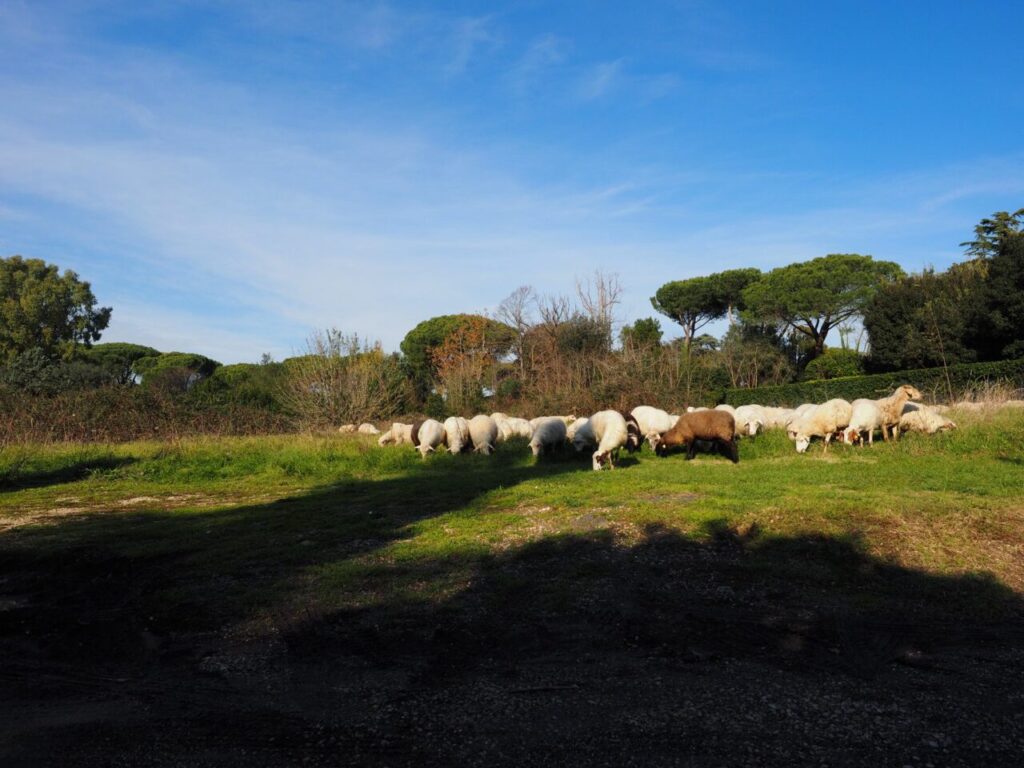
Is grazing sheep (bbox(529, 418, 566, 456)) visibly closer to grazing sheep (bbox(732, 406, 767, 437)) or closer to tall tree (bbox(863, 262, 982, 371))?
grazing sheep (bbox(732, 406, 767, 437))

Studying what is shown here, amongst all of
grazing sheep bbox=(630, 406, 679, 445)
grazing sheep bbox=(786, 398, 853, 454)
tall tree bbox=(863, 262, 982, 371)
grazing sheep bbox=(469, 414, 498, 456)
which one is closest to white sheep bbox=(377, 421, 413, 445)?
grazing sheep bbox=(469, 414, 498, 456)

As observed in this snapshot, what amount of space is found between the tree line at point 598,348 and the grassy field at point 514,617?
16.3 metres

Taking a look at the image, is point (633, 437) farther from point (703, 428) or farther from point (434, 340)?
point (434, 340)

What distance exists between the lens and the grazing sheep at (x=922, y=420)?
15098mm

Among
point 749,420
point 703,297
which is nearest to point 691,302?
point 703,297

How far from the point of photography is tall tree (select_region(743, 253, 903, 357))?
43281mm

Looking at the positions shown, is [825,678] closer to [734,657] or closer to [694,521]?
[734,657]

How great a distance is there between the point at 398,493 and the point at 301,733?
8.14 meters

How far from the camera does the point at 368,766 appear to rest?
3.37 meters

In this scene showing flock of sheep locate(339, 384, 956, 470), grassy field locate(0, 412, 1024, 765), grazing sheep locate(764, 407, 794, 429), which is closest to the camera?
grassy field locate(0, 412, 1024, 765)

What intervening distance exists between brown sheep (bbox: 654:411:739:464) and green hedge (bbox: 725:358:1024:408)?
7.82m

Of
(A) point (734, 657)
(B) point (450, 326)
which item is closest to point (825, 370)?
(B) point (450, 326)

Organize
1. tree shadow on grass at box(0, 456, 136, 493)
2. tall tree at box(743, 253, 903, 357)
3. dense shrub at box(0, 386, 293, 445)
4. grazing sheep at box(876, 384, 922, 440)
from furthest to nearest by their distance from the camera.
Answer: tall tree at box(743, 253, 903, 357), dense shrub at box(0, 386, 293, 445), grazing sheep at box(876, 384, 922, 440), tree shadow on grass at box(0, 456, 136, 493)

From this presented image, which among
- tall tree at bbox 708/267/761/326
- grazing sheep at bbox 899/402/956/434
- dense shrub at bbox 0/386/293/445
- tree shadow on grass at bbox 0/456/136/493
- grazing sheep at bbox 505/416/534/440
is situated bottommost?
grazing sheep at bbox 899/402/956/434
